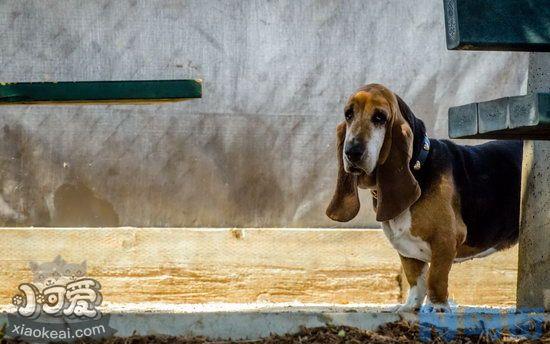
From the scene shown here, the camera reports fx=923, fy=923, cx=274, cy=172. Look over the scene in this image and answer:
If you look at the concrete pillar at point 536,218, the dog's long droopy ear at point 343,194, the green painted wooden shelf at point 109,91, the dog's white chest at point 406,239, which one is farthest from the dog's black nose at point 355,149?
the green painted wooden shelf at point 109,91

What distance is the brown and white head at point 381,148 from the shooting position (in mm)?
4277

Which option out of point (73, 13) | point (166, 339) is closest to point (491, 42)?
point (166, 339)

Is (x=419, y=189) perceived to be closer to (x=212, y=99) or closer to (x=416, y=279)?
(x=416, y=279)

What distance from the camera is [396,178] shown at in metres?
4.39

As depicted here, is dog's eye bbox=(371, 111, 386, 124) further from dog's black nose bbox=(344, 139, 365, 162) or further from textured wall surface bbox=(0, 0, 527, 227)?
textured wall surface bbox=(0, 0, 527, 227)

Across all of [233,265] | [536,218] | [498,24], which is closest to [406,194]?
[536,218]

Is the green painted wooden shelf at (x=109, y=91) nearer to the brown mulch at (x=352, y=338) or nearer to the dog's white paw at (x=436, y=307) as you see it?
the brown mulch at (x=352, y=338)

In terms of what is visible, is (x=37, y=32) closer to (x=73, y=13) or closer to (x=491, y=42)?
(x=73, y=13)

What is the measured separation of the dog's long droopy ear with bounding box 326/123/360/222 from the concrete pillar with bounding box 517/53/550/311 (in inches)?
36.9

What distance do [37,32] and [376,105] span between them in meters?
3.03

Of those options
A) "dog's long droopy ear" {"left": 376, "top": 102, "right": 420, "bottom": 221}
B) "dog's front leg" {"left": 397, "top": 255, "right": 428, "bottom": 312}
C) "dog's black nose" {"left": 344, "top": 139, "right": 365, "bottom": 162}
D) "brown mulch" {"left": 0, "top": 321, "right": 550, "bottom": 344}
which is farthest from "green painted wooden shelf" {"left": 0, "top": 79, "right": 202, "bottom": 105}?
"dog's front leg" {"left": 397, "top": 255, "right": 428, "bottom": 312}

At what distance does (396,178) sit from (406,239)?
36 cm

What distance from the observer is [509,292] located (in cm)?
640

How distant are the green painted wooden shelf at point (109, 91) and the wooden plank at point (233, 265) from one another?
3166mm
